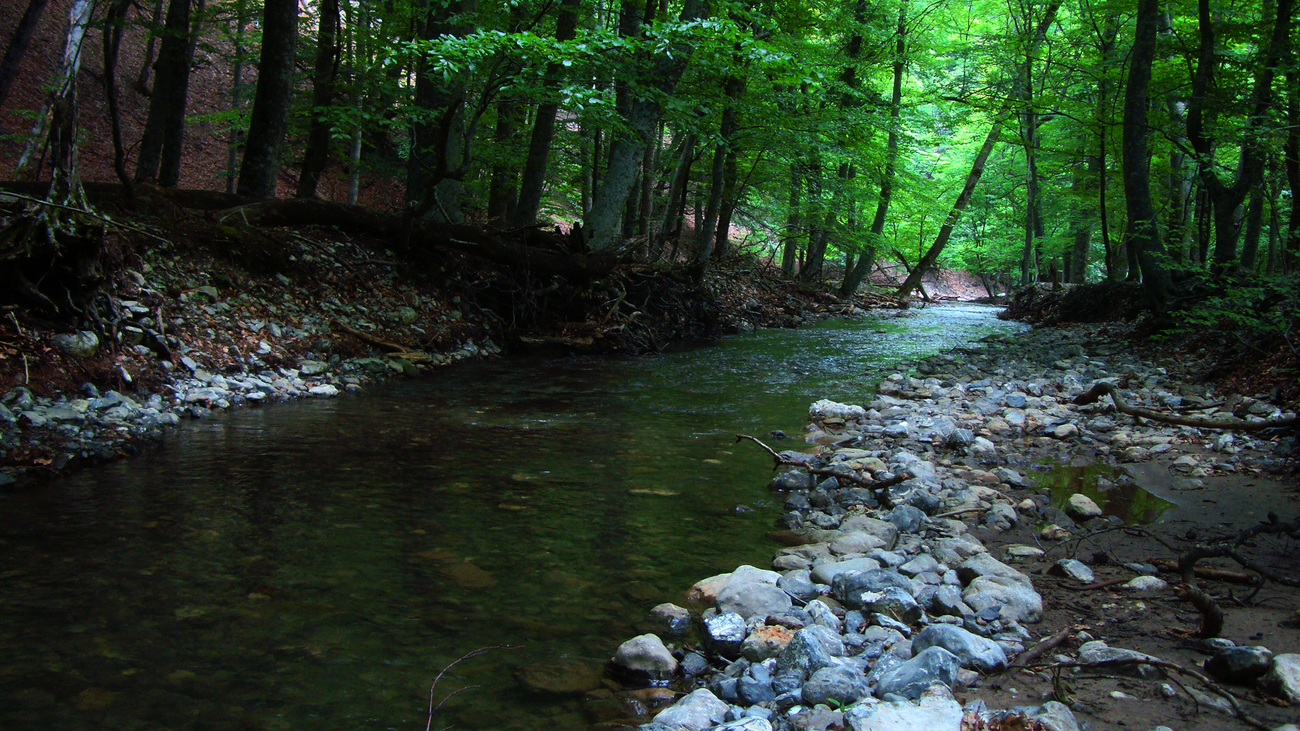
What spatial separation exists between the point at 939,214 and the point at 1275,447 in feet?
51.9

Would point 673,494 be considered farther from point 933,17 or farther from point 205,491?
point 933,17

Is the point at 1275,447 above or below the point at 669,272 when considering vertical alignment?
below

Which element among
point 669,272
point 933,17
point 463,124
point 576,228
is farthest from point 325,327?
point 933,17

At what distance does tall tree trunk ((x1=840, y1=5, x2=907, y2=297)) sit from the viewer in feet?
50.4

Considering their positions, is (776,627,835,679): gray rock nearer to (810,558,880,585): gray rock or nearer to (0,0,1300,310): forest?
(810,558,880,585): gray rock

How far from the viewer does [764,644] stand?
2.13 meters

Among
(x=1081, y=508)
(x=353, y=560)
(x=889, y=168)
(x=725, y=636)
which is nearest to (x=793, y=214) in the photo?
(x=889, y=168)

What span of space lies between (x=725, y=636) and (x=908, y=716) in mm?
613

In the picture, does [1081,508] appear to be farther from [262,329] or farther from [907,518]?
[262,329]

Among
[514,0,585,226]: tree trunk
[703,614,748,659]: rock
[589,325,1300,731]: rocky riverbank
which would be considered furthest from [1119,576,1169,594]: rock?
[514,0,585,226]: tree trunk

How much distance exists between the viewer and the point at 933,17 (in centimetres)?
1700

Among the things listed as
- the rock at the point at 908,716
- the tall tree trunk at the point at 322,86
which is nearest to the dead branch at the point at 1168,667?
the rock at the point at 908,716

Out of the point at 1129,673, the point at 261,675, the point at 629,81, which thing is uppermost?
the point at 629,81

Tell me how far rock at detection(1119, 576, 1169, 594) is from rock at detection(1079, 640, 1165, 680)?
569mm
